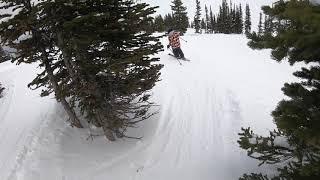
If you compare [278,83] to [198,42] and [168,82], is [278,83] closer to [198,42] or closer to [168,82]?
[168,82]

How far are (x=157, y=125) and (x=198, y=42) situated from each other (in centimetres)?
1907

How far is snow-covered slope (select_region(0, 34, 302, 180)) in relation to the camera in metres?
11.1

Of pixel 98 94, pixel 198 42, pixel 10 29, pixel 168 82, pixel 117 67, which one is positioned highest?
pixel 10 29

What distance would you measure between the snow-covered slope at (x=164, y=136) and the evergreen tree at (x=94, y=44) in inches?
54.9

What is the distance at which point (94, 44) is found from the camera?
413 inches

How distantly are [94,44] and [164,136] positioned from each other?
4.20 metres

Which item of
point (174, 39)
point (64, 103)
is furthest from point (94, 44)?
point (174, 39)

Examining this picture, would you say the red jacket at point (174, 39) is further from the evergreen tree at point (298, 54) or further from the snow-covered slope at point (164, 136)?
the evergreen tree at point (298, 54)

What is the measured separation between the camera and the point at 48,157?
40.6ft

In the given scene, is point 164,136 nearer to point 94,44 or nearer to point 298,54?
point 94,44

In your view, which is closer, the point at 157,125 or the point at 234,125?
the point at 234,125

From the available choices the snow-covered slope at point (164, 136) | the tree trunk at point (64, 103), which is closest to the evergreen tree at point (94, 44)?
the tree trunk at point (64, 103)

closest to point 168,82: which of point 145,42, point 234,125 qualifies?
point 234,125

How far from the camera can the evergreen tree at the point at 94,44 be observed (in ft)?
32.2
